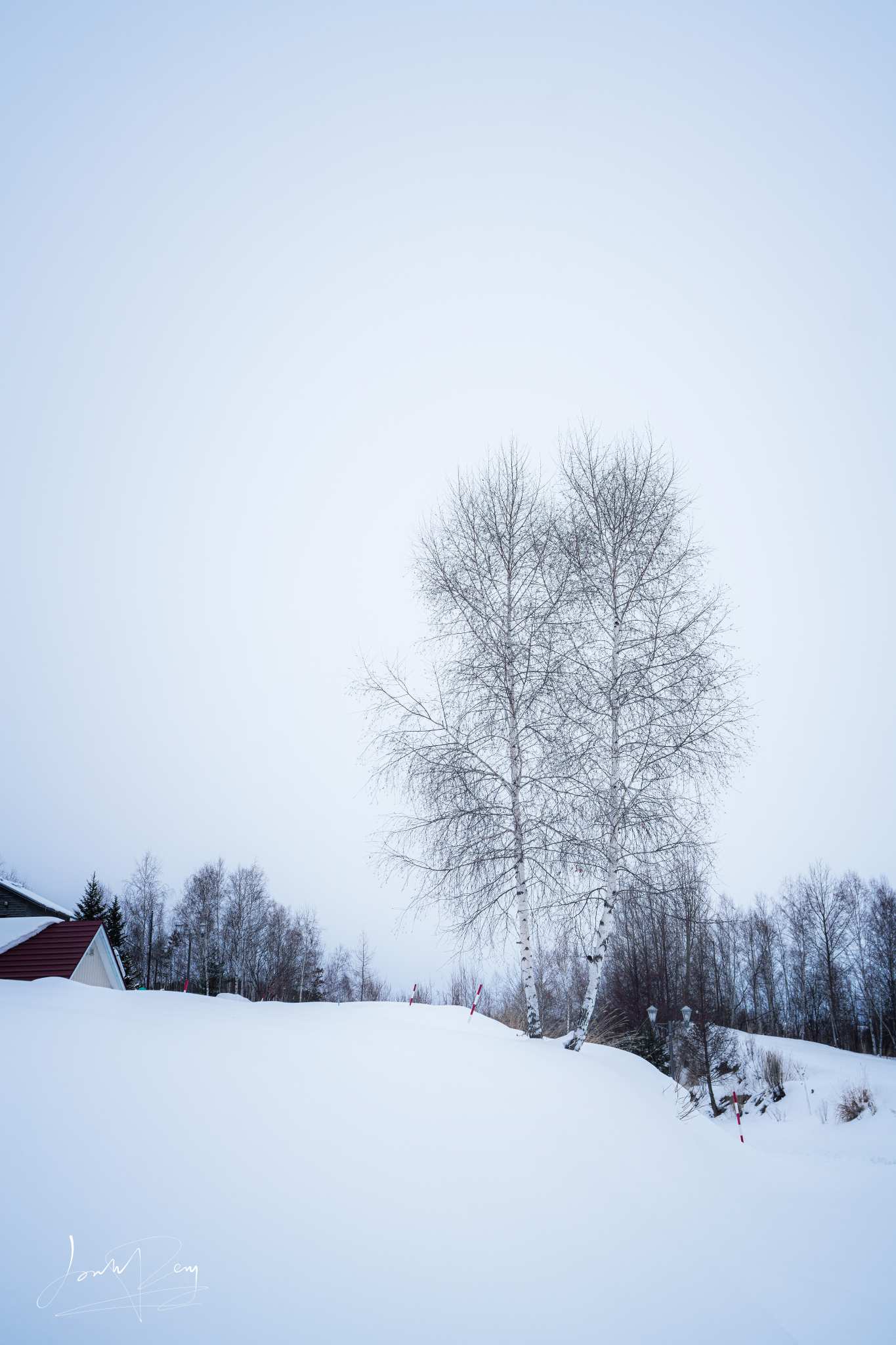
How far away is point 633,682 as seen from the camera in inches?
365

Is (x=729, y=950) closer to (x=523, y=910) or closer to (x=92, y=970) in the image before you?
(x=92, y=970)

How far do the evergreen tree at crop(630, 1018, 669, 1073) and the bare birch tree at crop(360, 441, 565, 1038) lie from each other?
16680 millimetres

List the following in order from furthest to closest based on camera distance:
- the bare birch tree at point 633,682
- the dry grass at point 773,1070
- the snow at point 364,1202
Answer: the dry grass at point 773,1070, the bare birch tree at point 633,682, the snow at point 364,1202

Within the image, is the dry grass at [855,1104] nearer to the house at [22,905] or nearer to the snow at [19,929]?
the snow at [19,929]

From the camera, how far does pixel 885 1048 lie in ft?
124

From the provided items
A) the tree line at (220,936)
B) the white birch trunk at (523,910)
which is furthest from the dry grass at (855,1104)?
the tree line at (220,936)

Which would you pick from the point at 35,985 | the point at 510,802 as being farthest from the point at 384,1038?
the point at 510,802

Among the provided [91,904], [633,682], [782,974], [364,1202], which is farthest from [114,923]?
[782,974]

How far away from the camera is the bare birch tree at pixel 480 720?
8.73 metres

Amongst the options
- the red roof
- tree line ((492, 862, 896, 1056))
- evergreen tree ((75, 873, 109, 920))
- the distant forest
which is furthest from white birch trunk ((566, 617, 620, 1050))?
evergreen tree ((75, 873, 109, 920))

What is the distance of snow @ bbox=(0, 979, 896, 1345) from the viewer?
2.16m

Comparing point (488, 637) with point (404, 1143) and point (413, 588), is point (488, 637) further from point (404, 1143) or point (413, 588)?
point (404, 1143)

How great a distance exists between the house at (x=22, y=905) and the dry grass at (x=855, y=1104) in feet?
83.1
